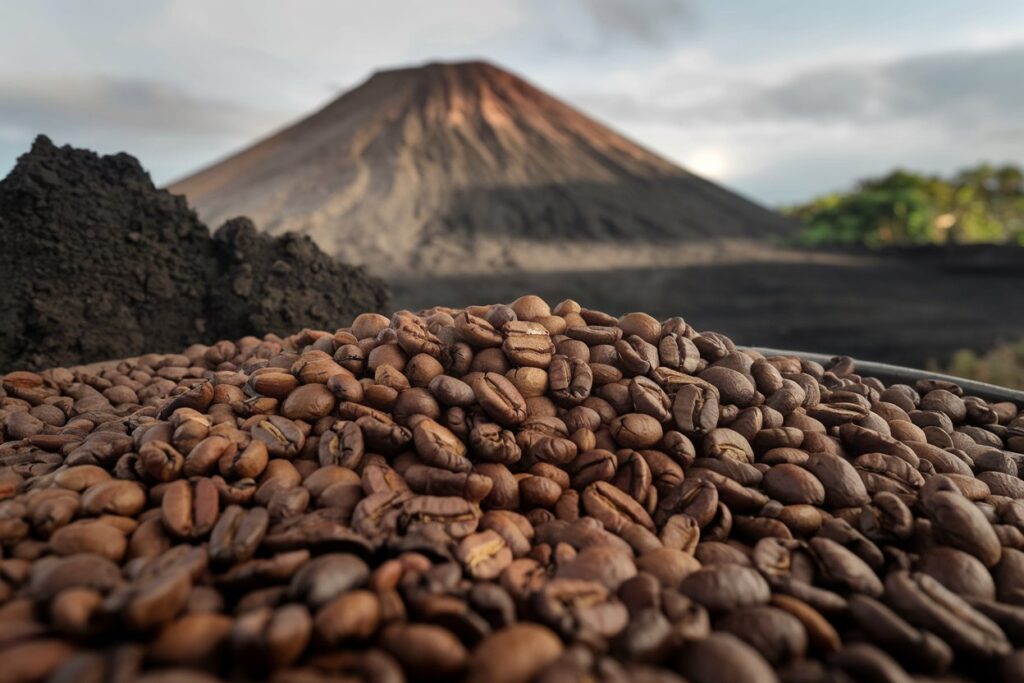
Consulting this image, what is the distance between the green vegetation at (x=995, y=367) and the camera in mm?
6830

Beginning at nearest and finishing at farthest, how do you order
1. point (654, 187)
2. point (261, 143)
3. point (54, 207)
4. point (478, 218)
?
1. point (54, 207)
2. point (478, 218)
3. point (654, 187)
4. point (261, 143)

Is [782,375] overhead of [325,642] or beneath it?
overhead

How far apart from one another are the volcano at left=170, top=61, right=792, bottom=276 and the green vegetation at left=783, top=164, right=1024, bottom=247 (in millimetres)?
1822

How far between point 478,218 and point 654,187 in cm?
740

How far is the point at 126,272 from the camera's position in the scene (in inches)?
140

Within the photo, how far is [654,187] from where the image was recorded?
830 inches

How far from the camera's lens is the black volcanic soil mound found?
130 inches

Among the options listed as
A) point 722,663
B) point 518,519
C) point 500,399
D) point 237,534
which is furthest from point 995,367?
point 237,534

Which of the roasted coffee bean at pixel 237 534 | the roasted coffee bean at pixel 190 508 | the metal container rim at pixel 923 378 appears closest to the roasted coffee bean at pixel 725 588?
the roasted coffee bean at pixel 237 534

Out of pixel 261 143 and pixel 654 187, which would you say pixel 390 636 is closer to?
pixel 654 187

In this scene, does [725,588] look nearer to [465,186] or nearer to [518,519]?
[518,519]

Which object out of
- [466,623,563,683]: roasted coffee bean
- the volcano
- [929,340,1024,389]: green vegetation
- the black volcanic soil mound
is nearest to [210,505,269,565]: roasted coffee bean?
[466,623,563,683]: roasted coffee bean

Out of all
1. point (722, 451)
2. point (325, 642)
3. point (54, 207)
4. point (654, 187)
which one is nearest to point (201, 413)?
point (325, 642)

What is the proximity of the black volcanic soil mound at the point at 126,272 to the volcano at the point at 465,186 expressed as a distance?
8.76 metres
